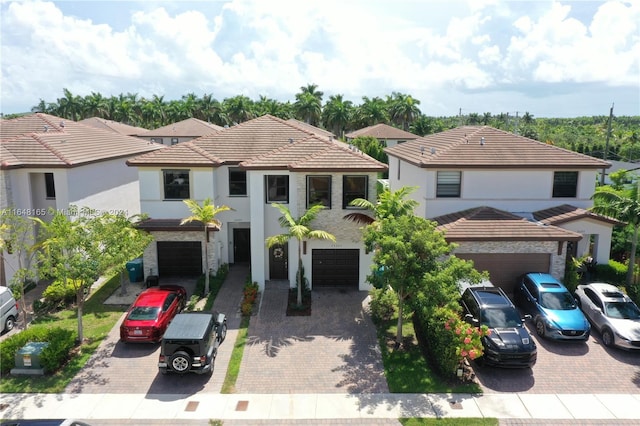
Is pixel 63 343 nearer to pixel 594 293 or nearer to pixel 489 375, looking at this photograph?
pixel 489 375

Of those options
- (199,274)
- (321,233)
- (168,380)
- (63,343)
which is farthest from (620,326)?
(63,343)

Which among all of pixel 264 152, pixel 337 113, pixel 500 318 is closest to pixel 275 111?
pixel 337 113

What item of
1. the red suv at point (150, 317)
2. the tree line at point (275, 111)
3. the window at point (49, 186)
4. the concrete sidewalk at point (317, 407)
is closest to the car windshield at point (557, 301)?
the concrete sidewalk at point (317, 407)

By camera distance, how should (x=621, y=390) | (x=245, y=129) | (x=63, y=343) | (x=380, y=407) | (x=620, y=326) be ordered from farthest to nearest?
(x=245, y=129) → (x=620, y=326) → (x=63, y=343) → (x=621, y=390) → (x=380, y=407)

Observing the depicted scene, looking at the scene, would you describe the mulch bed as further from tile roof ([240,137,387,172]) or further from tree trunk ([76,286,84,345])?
tree trunk ([76,286,84,345])

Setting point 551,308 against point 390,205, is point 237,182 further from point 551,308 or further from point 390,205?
point 551,308

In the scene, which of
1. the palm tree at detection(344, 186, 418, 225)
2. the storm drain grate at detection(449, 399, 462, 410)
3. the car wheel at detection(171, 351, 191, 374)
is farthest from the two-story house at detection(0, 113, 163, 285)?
the storm drain grate at detection(449, 399, 462, 410)

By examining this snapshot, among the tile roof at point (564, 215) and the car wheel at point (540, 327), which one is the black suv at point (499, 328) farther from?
the tile roof at point (564, 215)
